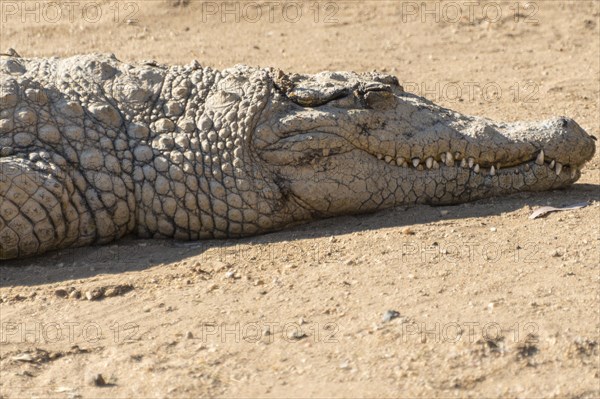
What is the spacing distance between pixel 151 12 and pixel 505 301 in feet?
26.3

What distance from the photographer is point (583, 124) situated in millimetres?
8562

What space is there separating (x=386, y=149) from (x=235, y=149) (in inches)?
38.1

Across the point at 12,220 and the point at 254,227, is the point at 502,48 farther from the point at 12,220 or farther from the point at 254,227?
the point at 12,220

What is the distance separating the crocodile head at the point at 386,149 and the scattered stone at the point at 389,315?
1507 mm

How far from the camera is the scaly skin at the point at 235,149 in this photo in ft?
20.5

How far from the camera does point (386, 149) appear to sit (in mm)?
6426

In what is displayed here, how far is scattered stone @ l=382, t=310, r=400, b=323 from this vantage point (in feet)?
16.4

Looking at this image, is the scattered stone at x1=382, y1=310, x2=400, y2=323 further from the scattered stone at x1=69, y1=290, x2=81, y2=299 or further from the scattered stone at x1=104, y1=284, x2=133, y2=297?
the scattered stone at x1=69, y1=290, x2=81, y2=299
